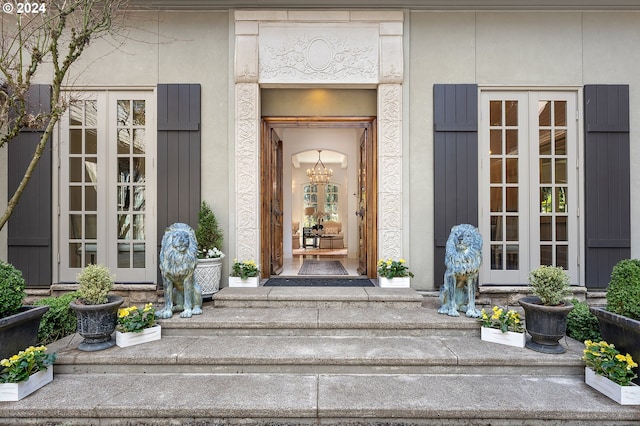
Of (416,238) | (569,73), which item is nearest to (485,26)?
(569,73)

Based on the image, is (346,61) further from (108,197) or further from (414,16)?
(108,197)

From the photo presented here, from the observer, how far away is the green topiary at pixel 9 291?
8.70 feet

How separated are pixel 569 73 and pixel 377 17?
2.71m

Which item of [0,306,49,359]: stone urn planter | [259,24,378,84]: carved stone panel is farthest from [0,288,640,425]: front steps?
[259,24,378,84]: carved stone panel

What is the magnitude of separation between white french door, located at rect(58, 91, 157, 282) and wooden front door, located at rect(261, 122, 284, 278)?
59.5 inches

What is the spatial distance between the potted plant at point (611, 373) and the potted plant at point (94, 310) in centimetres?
401

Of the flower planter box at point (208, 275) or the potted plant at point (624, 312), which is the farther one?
the flower planter box at point (208, 275)

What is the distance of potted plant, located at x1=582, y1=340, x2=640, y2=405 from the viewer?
2.33 metres

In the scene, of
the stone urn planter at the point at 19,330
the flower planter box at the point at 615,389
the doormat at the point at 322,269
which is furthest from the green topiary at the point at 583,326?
the stone urn planter at the point at 19,330

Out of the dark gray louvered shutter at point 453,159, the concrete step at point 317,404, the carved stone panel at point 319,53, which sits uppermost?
the carved stone panel at point 319,53

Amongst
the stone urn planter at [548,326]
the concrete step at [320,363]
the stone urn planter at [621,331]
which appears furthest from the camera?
the stone urn planter at [548,326]

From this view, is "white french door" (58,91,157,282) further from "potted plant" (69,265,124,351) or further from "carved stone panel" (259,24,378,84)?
"carved stone panel" (259,24,378,84)

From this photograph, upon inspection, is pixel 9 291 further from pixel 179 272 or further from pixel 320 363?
pixel 320 363

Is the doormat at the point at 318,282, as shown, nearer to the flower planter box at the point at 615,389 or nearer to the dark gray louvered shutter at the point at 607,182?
the flower planter box at the point at 615,389
